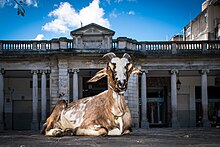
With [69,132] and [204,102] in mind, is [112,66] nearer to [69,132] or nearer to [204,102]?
[69,132]

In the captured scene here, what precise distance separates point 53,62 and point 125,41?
5.09 m

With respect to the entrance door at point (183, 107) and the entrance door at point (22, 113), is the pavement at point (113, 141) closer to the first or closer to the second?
the entrance door at point (22, 113)

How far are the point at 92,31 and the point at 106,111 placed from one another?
643 inches

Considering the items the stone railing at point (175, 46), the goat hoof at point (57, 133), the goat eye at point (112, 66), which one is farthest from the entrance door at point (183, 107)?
the goat eye at point (112, 66)

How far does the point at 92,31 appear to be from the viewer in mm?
22859

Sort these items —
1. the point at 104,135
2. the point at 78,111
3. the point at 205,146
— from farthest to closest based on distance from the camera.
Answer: the point at 78,111
the point at 104,135
the point at 205,146

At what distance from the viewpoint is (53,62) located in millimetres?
23172

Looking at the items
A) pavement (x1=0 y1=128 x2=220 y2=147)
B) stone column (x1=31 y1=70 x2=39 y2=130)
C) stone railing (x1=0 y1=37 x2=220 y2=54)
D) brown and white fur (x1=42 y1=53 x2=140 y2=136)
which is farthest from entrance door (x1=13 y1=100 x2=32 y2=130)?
pavement (x1=0 y1=128 x2=220 y2=147)

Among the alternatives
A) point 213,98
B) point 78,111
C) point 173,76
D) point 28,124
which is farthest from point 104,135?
point 213,98

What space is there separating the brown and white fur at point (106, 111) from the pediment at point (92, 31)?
1525 centimetres

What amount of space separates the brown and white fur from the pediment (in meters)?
15.2

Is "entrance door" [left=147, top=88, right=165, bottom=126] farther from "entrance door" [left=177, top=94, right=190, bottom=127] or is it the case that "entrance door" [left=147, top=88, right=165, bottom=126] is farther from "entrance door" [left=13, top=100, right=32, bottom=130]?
"entrance door" [left=13, top=100, right=32, bottom=130]

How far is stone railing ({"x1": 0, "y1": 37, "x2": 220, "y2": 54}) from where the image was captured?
74.8 ft

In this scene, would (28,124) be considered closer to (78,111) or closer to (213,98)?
(213,98)
